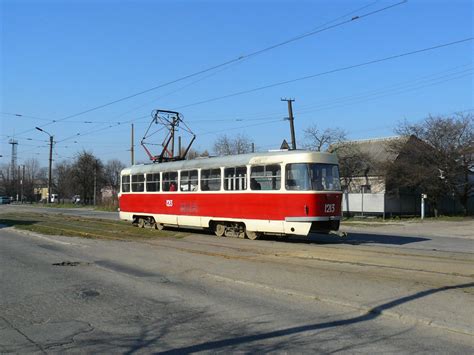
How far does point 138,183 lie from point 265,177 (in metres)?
9.47

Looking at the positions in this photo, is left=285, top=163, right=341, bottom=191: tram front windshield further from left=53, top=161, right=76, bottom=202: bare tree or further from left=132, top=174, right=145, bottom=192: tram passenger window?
left=53, top=161, right=76, bottom=202: bare tree

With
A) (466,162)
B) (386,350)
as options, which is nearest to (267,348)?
(386,350)

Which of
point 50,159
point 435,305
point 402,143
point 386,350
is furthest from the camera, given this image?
point 50,159

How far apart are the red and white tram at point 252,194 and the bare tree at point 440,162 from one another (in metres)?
21.0

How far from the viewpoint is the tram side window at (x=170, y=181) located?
21.3m

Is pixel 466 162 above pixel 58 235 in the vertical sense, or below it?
above

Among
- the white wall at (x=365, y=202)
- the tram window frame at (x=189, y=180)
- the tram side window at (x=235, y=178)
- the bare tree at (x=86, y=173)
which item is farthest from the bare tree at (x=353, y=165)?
the bare tree at (x=86, y=173)

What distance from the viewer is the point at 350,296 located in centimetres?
761

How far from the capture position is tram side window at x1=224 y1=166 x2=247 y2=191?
17.7 meters

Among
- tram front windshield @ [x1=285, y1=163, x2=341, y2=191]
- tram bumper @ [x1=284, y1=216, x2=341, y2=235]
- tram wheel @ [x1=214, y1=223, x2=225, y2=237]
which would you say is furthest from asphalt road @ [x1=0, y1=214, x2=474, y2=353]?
tram wheel @ [x1=214, y1=223, x2=225, y2=237]

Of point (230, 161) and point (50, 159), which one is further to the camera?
point (50, 159)

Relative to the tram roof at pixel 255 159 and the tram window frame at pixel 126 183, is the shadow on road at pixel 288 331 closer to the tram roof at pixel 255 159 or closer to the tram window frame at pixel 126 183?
the tram roof at pixel 255 159

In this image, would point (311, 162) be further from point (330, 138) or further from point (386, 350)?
point (330, 138)

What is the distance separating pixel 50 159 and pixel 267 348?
6413 centimetres
